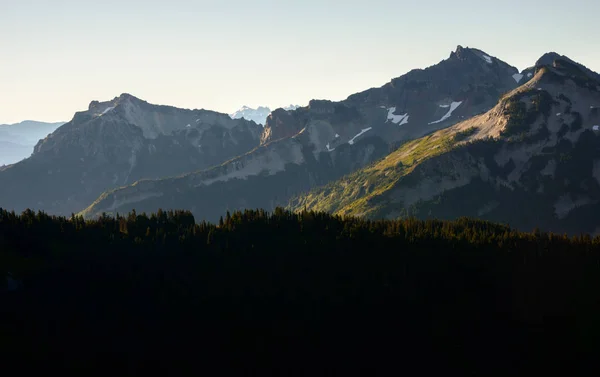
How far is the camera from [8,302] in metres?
171

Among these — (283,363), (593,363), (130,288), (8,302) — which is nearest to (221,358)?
(283,363)

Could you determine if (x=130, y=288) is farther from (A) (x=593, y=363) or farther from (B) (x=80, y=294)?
(A) (x=593, y=363)

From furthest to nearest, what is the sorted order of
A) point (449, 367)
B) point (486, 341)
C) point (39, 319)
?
1. point (486, 341)
2. point (449, 367)
3. point (39, 319)

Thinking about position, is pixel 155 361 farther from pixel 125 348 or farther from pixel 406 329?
pixel 406 329

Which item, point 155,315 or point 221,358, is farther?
point 155,315


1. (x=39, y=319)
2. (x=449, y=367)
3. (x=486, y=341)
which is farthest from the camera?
(x=486, y=341)

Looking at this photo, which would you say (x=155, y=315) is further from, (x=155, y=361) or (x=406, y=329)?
(x=406, y=329)

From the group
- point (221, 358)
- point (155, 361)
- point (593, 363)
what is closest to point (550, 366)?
point (593, 363)

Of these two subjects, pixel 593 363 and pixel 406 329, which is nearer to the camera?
pixel 593 363

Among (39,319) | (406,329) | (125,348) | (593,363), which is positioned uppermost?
(39,319)

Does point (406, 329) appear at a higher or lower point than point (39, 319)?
lower

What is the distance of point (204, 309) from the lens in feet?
643

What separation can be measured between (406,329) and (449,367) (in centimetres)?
2030

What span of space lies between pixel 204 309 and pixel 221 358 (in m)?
24.9
